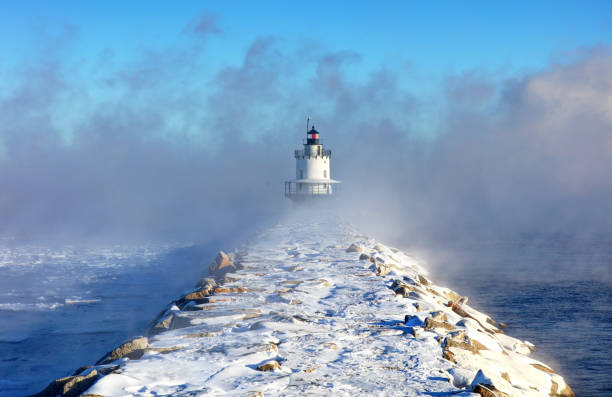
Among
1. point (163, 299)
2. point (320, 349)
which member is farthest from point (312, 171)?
point (320, 349)

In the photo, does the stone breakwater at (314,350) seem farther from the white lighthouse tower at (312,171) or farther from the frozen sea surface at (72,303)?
the white lighthouse tower at (312,171)

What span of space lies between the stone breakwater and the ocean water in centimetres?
140

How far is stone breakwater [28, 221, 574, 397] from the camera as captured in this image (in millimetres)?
6898

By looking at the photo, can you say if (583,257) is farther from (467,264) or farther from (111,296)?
(111,296)

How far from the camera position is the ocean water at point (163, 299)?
11.5 metres

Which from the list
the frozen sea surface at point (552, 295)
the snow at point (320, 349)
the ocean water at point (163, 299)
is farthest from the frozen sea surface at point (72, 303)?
the frozen sea surface at point (552, 295)

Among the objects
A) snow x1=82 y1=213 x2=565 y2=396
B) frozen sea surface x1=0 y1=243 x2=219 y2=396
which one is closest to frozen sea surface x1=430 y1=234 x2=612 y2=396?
snow x1=82 y1=213 x2=565 y2=396

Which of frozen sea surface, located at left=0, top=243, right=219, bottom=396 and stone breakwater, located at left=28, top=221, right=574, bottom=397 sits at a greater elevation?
stone breakwater, located at left=28, top=221, right=574, bottom=397

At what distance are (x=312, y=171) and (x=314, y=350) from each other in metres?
36.1

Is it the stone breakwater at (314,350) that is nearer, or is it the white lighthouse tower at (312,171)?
the stone breakwater at (314,350)

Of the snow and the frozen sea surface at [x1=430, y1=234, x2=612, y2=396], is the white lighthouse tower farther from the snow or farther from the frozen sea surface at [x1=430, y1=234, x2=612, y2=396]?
the snow

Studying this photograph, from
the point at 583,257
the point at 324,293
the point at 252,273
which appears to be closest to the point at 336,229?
the point at 583,257

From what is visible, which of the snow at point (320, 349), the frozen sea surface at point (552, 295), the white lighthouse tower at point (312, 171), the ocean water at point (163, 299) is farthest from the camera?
the white lighthouse tower at point (312, 171)

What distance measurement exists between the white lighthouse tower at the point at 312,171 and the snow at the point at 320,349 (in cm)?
3015
